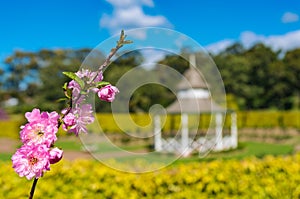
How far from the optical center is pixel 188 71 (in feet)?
59.5

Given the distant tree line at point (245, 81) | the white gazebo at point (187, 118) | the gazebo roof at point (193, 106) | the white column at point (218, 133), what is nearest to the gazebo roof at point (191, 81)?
the white gazebo at point (187, 118)

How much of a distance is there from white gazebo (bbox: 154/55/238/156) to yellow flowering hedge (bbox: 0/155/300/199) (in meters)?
11.9

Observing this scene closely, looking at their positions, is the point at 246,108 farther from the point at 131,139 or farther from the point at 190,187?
the point at 190,187

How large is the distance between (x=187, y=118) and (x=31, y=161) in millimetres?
15420

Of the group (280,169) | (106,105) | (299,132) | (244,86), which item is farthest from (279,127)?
(280,169)

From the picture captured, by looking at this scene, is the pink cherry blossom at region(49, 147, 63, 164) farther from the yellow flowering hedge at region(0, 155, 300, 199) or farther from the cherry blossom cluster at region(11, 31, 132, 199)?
the yellow flowering hedge at region(0, 155, 300, 199)

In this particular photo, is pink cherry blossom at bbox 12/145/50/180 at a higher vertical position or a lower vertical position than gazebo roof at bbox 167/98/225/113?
lower

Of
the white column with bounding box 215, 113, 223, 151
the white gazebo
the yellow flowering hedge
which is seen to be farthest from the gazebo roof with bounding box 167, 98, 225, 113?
the yellow flowering hedge

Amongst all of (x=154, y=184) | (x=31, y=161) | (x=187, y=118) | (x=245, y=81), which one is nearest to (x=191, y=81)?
(x=187, y=118)

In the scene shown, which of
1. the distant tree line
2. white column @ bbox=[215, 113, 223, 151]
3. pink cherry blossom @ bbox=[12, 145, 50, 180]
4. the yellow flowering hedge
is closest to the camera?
pink cherry blossom @ bbox=[12, 145, 50, 180]

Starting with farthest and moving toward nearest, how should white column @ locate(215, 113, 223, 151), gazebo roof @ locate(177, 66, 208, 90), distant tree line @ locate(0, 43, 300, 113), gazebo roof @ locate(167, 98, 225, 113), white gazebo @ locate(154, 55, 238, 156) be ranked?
distant tree line @ locate(0, 43, 300, 113), gazebo roof @ locate(177, 66, 208, 90), white column @ locate(215, 113, 223, 151), gazebo roof @ locate(167, 98, 225, 113), white gazebo @ locate(154, 55, 238, 156)

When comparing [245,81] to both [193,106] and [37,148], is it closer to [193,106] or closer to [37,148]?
[193,106]

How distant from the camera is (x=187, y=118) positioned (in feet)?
54.4

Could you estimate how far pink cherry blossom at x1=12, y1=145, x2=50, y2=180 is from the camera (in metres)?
1.30
